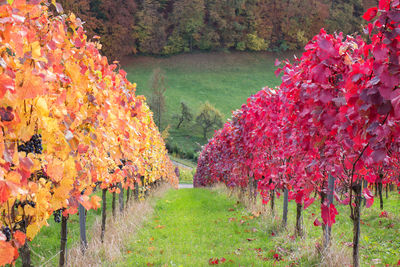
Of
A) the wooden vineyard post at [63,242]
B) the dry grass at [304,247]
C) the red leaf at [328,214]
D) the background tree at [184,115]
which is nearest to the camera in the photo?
the red leaf at [328,214]

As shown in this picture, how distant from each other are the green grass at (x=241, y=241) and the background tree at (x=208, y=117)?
137 feet

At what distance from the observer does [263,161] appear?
896 cm

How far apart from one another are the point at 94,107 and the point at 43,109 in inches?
51.7

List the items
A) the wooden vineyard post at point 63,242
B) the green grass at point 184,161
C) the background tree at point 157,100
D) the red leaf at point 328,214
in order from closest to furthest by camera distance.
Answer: the red leaf at point 328,214
the wooden vineyard post at point 63,242
the green grass at point 184,161
the background tree at point 157,100

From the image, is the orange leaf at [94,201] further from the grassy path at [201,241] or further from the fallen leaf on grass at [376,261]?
the fallen leaf on grass at [376,261]

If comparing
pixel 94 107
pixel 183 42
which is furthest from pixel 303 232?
pixel 183 42

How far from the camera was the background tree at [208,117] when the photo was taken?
52.2 metres

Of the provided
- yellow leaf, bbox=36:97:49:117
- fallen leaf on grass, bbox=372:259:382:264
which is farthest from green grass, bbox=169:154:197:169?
yellow leaf, bbox=36:97:49:117

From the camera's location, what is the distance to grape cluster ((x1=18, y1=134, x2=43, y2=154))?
7.84 ft

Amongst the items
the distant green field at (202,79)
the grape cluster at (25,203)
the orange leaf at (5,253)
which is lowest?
the grape cluster at (25,203)

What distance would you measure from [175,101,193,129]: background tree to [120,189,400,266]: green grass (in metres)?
43.2

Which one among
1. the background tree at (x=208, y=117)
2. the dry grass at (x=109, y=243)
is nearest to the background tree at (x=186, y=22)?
the background tree at (x=208, y=117)

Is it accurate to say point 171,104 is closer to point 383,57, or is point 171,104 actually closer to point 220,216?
point 220,216

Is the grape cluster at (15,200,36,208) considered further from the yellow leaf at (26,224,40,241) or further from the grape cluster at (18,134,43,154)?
the grape cluster at (18,134,43,154)
